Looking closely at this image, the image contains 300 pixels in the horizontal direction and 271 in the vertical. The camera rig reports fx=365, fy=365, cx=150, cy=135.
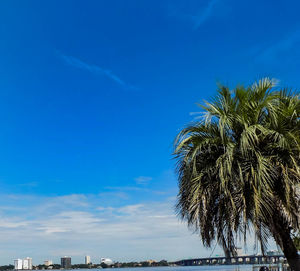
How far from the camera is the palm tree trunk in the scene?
401 inches

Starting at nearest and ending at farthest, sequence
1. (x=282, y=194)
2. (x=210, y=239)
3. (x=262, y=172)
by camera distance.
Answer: (x=262, y=172)
(x=282, y=194)
(x=210, y=239)

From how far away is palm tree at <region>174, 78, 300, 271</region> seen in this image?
961 centimetres

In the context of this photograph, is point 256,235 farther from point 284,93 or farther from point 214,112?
point 284,93

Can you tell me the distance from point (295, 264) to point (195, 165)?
3.94m

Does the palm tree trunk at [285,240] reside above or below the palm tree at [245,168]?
below

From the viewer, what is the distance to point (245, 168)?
9.85 metres

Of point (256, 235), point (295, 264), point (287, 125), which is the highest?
point (287, 125)

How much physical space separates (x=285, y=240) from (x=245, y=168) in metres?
2.53

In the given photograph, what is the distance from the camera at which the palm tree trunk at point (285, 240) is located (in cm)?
1020

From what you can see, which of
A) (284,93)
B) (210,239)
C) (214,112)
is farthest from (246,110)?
(210,239)

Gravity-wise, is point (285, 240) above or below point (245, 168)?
below

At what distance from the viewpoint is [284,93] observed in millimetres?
11250

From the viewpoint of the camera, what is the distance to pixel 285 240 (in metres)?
10.4

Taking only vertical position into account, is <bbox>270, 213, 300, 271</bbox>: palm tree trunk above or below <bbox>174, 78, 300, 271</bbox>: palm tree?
below
